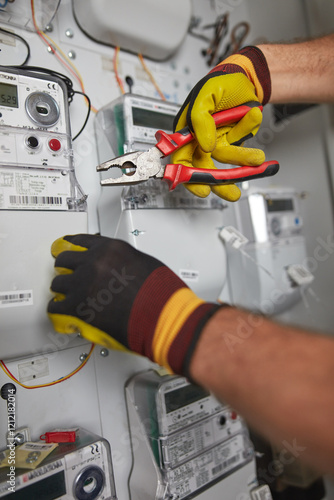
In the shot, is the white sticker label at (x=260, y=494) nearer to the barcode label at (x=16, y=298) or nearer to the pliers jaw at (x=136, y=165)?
the barcode label at (x=16, y=298)

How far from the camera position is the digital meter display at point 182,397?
41.3 inches

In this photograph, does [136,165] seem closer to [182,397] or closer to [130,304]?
[130,304]

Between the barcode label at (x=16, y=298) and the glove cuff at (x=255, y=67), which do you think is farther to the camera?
the glove cuff at (x=255, y=67)

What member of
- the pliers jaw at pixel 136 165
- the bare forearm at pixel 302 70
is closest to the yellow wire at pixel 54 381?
the pliers jaw at pixel 136 165

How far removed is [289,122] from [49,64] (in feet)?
3.49

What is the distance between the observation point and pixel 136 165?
2.94ft

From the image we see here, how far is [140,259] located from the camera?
74cm

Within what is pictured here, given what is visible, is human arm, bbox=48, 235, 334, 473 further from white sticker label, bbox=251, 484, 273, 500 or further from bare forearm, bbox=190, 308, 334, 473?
white sticker label, bbox=251, 484, 273, 500

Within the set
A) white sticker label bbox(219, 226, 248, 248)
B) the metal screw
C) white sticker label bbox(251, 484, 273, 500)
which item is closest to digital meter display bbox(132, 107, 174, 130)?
white sticker label bbox(219, 226, 248, 248)

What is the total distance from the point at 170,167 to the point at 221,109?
0.23 meters

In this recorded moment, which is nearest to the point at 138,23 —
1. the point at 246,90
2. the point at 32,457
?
the point at 246,90

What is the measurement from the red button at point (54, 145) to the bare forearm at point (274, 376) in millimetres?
636

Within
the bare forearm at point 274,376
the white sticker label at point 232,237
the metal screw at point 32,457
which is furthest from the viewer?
the white sticker label at point 232,237

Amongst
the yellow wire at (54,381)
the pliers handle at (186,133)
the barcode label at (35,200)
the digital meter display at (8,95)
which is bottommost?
the yellow wire at (54,381)
